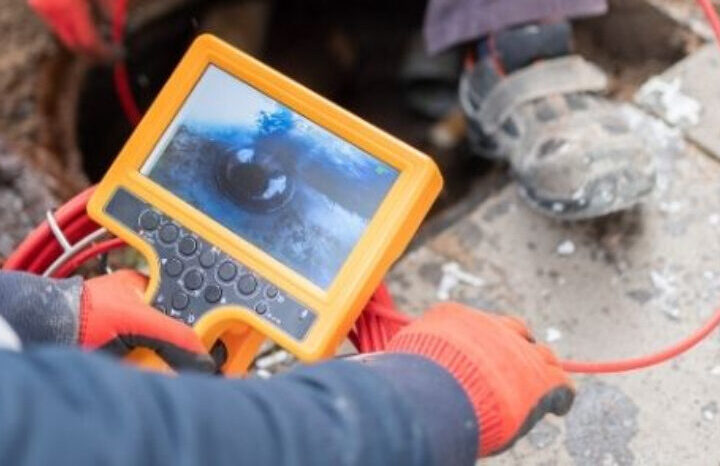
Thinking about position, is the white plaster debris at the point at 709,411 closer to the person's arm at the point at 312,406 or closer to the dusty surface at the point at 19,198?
the person's arm at the point at 312,406

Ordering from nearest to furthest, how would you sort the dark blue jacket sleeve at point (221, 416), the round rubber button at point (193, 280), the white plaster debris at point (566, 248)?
the dark blue jacket sleeve at point (221, 416) → the round rubber button at point (193, 280) → the white plaster debris at point (566, 248)

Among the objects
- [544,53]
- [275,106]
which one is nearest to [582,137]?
[544,53]

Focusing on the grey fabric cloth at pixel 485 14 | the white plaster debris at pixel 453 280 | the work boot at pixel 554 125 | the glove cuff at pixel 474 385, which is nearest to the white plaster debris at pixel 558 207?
the work boot at pixel 554 125

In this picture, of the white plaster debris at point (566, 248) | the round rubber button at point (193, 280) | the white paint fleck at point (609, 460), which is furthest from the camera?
the white plaster debris at point (566, 248)

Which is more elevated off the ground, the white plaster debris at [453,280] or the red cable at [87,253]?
the red cable at [87,253]

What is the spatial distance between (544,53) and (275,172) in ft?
1.32

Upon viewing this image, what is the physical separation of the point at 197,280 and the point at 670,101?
607 millimetres

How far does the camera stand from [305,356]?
85 centimetres

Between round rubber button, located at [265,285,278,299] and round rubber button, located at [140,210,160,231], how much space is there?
0.12 meters

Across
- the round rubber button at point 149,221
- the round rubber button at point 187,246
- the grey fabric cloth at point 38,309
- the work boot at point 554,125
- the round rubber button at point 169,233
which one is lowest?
the work boot at point 554,125

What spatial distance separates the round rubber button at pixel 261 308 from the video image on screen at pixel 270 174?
39 millimetres

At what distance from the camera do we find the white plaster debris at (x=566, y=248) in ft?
3.75

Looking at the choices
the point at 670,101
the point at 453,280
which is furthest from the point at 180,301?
the point at 670,101

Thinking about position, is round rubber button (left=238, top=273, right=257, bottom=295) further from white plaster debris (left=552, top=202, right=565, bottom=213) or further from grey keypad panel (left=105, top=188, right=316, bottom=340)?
white plaster debris (left=552, top=202, right=565, bottom=213)
